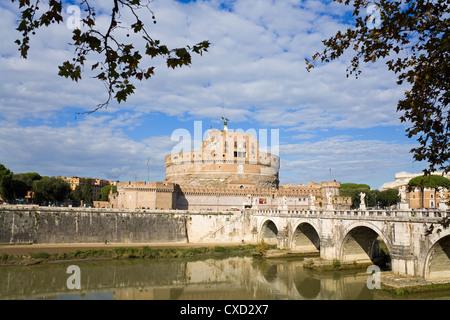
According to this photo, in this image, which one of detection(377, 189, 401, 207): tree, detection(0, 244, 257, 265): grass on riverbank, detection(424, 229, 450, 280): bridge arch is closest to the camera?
detection(424, 229, 450, 280): bridge arch

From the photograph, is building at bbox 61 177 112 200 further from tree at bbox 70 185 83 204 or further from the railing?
the railing

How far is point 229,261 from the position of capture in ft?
97.8

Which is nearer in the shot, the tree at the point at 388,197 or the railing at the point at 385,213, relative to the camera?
the railing at the point at 385,213

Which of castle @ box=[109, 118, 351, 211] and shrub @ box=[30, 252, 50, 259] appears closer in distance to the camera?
shrub @ box=[30, 252, 50, 259]

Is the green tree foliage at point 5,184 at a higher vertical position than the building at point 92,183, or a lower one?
lower

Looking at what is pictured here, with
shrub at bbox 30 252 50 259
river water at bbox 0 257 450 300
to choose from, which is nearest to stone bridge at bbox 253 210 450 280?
river water at bbox 0 257 450 300

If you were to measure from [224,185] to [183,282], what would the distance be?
113 feet

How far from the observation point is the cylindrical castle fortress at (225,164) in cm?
5759

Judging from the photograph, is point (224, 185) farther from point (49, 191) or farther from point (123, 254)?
point (123, 254)

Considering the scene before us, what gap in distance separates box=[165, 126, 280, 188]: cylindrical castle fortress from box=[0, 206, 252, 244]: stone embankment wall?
1645 cm

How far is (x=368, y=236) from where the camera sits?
2503 cm

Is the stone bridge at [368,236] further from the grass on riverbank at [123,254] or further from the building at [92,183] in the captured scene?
the building at [92,183]

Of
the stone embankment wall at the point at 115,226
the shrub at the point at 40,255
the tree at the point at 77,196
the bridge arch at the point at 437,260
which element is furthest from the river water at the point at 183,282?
the tree at the point at 77,196

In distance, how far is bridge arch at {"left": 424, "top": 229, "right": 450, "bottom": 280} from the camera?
56.9ft
